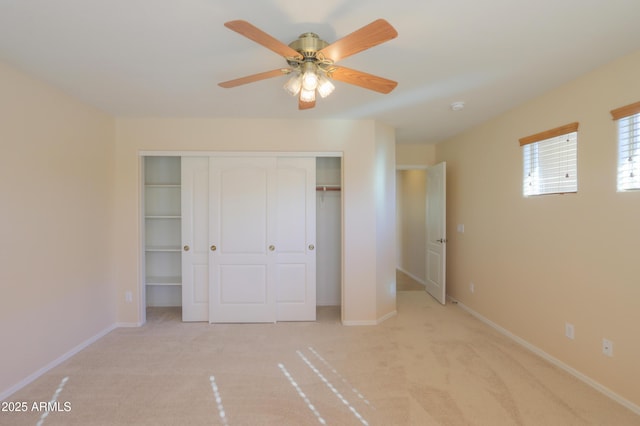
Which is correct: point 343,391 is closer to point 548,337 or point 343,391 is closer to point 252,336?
point 252,336

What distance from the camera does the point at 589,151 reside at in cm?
227

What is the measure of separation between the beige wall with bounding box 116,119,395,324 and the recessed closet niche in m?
0.29

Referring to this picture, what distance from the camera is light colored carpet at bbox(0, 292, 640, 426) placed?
190 cm

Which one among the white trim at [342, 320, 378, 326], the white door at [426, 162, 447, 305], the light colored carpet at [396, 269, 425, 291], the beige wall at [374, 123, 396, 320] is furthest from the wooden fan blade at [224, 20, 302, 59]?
the light colored carpet at [396, 269, 425, 291]

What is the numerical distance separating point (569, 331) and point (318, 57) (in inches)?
116

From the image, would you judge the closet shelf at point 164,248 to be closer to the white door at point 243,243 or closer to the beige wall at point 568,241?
the white door at point 243,243

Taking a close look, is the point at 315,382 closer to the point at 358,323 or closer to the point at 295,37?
the point at 358,323

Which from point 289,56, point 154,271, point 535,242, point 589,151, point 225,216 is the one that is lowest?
point 154,271

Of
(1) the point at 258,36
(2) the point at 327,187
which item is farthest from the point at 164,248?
(1) the point at 258,36

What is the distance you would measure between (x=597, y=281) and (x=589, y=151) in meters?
1.02

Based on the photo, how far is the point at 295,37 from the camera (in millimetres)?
1769

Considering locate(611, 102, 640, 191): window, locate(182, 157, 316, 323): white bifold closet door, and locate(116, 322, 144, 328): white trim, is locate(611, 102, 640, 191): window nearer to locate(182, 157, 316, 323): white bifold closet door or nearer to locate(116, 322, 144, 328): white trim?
locate(182, 157, 316, 323): white bifold closet door

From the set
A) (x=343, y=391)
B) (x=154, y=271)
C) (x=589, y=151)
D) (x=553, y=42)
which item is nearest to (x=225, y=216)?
(x=154, y=271)

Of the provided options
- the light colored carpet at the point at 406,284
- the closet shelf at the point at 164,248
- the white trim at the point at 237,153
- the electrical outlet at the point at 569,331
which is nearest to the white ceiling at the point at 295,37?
the white trim at the point at 237,153
